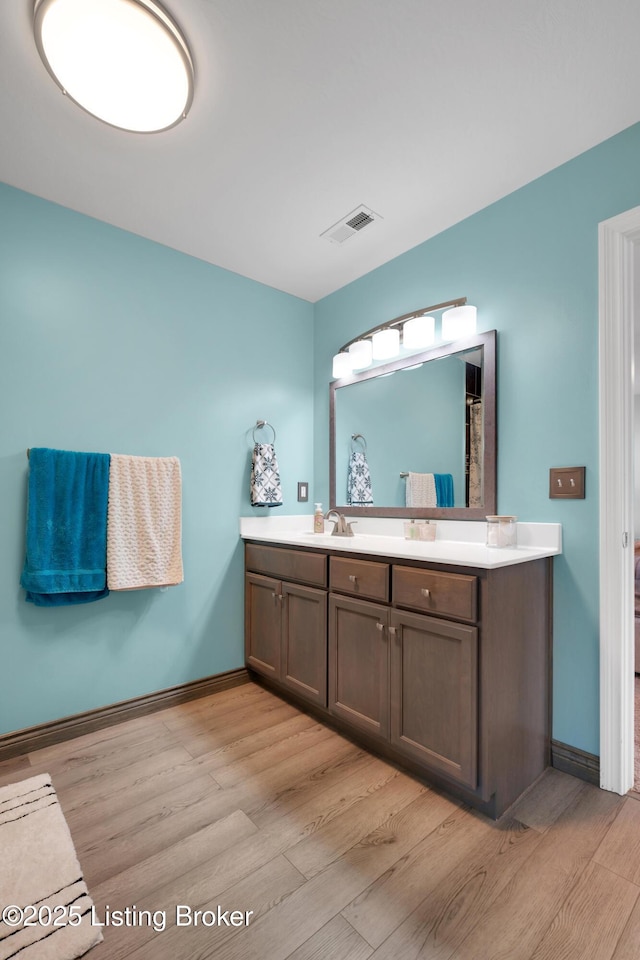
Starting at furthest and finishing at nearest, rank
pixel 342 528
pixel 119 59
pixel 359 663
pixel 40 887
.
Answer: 1. pixel 342 528
2. pixel 359 663
3. pixel 119 59
4. pixel 40 887

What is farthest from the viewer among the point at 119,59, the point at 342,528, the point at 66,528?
the point at 342,528

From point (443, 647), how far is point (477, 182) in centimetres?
189

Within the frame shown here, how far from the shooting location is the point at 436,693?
1.53 meters

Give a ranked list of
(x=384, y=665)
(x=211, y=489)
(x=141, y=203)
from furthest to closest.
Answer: (x=211, y=489)
(x=141, y=203)
(x=384, y=665)

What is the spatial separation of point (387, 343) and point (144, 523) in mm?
1578

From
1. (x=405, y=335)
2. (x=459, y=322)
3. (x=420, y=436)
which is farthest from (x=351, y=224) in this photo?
(x=420, y=436)

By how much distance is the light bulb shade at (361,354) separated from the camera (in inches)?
99.8

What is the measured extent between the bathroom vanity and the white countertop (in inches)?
0.4

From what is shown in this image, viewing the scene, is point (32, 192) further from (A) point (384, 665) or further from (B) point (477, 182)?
(A) point (384, 665)

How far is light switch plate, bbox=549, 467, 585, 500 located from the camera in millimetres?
1683

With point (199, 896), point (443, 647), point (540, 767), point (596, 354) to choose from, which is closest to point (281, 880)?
point (199, 896)

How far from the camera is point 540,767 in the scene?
1.67 metres

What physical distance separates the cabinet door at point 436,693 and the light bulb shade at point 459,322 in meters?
1.30

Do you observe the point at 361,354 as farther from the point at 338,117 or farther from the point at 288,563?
the point at 288,563
